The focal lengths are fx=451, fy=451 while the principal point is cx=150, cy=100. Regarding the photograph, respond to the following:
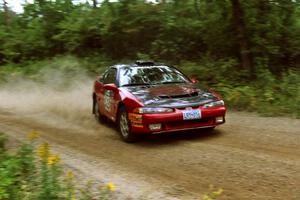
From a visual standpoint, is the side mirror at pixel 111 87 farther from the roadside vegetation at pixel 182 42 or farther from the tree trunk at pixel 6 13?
the tree trunk at pixel 6 13

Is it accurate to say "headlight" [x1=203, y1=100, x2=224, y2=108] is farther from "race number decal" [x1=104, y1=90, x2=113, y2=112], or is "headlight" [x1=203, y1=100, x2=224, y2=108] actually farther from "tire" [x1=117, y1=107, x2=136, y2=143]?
"race number decal" [x1=104, y1=90, x2=113, y2=112]

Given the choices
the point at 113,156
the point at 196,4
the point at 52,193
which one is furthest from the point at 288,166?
the point at 196,4

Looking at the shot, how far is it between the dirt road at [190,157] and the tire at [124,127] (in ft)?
0.50

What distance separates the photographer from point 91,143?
29.5 ft

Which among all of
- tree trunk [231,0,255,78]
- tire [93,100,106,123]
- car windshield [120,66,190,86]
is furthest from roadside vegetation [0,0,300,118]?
tire [93,100,106,123]

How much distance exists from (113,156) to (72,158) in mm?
709

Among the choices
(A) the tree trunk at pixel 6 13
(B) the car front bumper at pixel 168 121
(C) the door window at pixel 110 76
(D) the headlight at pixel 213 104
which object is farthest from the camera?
(A) the tree trunk at pixel 6 13

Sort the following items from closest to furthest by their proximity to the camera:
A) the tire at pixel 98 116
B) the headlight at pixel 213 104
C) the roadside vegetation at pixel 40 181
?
the roadside vegetation at pixel 40 181, the headlight at pixel 213 104, the tire at pixel 98 116

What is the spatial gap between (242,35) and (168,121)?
6927 mm

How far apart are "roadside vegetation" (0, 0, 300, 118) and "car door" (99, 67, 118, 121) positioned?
3.62 m

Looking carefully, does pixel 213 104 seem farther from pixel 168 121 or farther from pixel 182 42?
pixel 182 42

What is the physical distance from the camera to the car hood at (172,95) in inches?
328

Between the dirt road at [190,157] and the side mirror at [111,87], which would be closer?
the dirt road at [190,157]

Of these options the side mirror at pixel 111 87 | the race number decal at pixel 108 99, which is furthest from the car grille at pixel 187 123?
the race number decal at pixel 108 99
